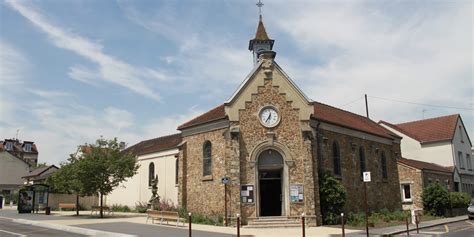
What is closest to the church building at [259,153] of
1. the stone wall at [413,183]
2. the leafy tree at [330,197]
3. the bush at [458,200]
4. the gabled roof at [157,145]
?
the leafy tree at [330,197]

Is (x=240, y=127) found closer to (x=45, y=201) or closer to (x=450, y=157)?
(x=45, y=201)

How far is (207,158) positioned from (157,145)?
14765 mm

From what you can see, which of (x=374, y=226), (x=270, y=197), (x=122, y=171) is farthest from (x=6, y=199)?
(x=374, y=226)

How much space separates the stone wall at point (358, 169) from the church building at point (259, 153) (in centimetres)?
26

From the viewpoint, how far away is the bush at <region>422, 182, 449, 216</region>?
3231cm

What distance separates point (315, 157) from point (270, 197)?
12.0 feet

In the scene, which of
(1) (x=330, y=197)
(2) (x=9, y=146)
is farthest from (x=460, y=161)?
(2) (x=9, y=146)

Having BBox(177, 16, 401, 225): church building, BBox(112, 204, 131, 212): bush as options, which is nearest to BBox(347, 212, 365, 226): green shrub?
BBox(177, 16, 401, 225): church building

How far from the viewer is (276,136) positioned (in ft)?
79.3

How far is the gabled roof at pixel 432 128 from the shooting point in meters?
42.7

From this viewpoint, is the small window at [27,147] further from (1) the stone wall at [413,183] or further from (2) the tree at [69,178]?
(1) the stone wall at [413,183]

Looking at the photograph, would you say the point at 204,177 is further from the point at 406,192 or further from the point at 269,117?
the point at 406,192

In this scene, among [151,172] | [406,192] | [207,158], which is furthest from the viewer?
[151,172]

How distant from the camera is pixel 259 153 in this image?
78.9ft
